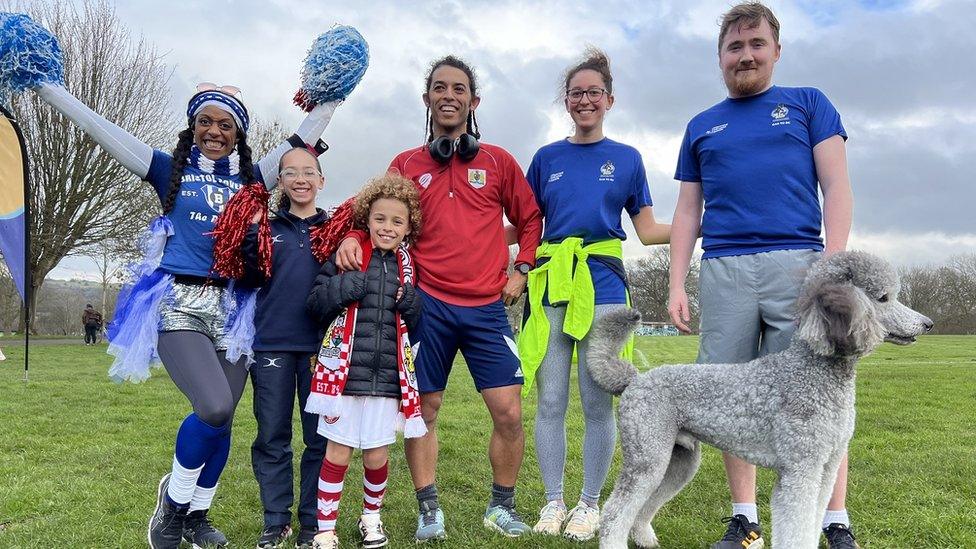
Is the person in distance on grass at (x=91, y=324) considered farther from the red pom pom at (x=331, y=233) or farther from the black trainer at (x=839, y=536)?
the black trainer at (x=839, y=536)

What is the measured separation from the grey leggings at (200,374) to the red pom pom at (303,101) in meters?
1.69

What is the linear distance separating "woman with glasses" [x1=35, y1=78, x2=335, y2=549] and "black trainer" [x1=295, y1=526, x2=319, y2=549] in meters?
0.48

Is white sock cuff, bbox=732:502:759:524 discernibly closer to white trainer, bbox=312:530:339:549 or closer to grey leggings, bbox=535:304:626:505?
grey leggings, bbox=535:304:626:505

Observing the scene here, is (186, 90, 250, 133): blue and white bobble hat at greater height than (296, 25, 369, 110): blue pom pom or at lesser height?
lesser

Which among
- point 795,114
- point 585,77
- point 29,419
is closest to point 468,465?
point 585,77

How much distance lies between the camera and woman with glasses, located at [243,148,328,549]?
3742 mm

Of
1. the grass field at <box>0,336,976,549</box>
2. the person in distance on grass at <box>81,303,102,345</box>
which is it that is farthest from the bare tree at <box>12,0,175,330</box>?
the grass field at <box>0,336,976,549</box>

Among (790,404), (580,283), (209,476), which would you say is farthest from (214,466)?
(790,404)

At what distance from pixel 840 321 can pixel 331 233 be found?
2766mm

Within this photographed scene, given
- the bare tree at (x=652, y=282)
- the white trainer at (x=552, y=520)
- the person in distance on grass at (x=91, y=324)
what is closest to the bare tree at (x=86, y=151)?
the person in distance on grass at (x=91, y=324)

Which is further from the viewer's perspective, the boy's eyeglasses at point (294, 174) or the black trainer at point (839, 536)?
the boy's eyeglasses at point (294, 174)

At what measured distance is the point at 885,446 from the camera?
21.1 feet

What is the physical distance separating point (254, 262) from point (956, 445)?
694 cm

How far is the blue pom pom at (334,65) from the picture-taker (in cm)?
411
